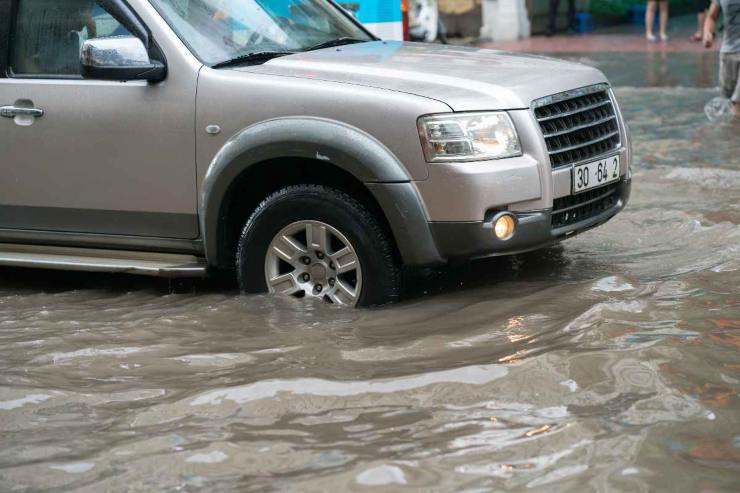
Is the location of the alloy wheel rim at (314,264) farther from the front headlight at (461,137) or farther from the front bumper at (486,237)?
the front headlight at (461,137)

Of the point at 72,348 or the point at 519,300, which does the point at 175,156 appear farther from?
the point at 519,300

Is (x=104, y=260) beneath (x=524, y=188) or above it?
beneath

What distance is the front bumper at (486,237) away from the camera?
5.30m

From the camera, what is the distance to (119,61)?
223 inches

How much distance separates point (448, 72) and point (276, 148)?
2.79 feet

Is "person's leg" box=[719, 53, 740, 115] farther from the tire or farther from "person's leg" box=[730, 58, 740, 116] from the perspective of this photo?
the tire

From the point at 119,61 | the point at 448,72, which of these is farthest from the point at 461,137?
the point at 119,61

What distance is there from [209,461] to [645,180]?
5.69 m

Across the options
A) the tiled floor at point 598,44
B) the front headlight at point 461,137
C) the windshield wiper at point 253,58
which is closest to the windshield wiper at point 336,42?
the windshield wiper at point 253,58

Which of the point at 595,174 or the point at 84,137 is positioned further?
the point at 84,137

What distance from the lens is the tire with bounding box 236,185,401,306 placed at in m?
5.46

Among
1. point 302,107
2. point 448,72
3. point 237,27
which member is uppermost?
point 237,27

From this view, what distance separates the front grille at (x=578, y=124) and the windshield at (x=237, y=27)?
4.40ft

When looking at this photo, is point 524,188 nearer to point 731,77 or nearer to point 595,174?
point 595,174
